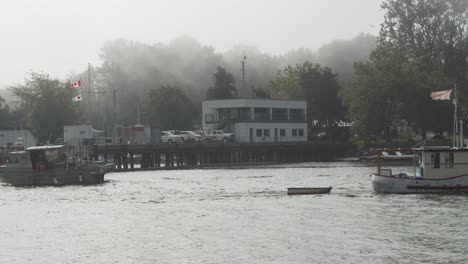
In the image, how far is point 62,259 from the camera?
42.5 metres

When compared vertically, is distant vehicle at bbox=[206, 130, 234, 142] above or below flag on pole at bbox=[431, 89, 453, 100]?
below

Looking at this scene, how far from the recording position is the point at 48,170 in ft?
309

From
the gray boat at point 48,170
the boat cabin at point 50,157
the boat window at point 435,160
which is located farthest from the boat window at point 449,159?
the boat cabin at point 50,157

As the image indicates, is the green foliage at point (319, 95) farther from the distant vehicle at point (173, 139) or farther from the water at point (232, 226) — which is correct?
the water at point (232, 226)

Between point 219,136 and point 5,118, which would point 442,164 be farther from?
point 5,118

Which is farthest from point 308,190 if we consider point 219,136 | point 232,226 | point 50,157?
point 219,136

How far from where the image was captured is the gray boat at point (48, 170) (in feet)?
307

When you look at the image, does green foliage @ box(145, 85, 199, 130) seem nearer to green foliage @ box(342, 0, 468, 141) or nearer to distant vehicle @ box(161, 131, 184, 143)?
distant vehicle @ box(161, 131, 184, 143)

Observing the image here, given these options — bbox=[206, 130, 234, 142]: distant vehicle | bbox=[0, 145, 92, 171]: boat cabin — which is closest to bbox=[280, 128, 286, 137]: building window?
bbox=[206, 130, 234, 142]: distant vehicle

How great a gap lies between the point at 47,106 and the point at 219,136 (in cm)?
4374

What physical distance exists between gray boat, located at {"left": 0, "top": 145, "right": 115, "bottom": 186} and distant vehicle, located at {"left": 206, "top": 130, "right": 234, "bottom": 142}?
158 feet

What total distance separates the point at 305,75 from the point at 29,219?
128971 mm

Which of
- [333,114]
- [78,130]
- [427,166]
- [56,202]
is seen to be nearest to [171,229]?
[56,202]

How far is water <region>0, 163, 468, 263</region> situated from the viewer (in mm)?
42438
